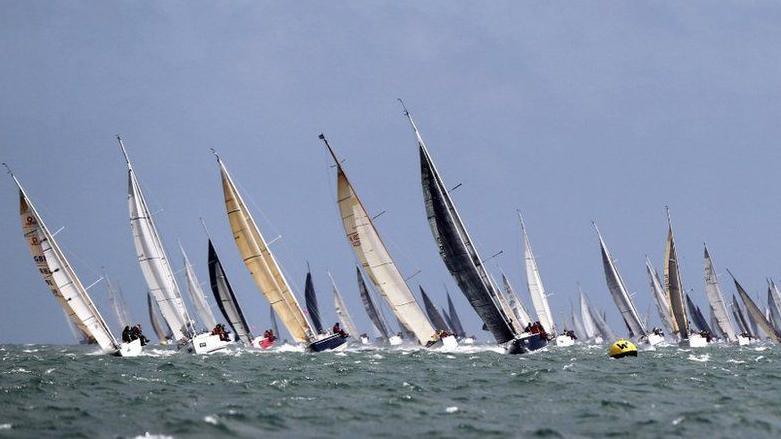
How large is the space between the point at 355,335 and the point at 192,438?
275 feet

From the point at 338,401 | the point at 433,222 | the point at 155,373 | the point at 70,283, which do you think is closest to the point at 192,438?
the point at 338,401

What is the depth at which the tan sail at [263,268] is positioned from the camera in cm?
5781

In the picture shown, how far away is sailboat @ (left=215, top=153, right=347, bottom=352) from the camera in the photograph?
189 feet

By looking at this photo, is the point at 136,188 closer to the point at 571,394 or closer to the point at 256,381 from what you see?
the point at 256,381

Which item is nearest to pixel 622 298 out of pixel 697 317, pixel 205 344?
pixel 697 317

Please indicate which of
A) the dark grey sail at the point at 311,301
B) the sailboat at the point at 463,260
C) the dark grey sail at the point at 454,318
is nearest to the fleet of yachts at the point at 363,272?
the sailboat at the point at 463,260

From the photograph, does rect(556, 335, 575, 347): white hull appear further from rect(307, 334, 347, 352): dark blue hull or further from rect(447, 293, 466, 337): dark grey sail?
rect(447, 293, 466, 337): dark grey sail

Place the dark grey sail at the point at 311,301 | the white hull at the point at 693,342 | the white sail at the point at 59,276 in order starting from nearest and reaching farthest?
the white sail at the point at 59,276 < the white hull at the point at 693,342 < the dark grey sail at the point at 311,301

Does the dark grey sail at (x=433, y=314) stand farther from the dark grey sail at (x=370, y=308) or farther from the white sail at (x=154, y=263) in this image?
the white sail at (x=154, y=263)

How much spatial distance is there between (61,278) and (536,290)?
39158mm

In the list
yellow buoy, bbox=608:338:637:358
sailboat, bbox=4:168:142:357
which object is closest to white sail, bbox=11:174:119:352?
sailboat, bbox=4:168:142:357

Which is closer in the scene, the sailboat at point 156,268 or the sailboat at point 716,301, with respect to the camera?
the sailboat at point 156,268

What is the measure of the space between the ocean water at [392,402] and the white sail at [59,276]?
16.6 m

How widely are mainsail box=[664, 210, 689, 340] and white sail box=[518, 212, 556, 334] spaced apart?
11.6m
